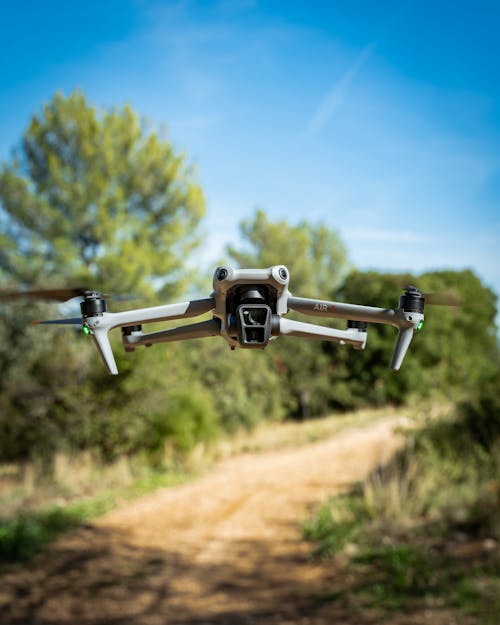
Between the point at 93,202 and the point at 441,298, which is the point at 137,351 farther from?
the point at 441,298

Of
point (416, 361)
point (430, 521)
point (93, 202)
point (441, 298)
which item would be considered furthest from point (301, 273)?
point (441, 298)

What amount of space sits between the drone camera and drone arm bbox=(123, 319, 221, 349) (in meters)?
0.10

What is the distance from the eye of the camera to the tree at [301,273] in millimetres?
21297

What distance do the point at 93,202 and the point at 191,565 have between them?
11.1m

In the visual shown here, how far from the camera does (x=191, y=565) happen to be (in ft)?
27.3

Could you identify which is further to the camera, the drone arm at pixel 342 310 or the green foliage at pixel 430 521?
the green foliage at pixel 430 521

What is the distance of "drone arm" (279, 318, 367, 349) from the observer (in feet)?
3.81

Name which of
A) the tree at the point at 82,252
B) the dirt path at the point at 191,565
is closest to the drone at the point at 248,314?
the dirt path at the point at 191,565

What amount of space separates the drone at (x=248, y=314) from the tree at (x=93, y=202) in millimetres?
13454

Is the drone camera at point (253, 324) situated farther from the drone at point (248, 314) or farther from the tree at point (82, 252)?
the tree at point (82, 252)

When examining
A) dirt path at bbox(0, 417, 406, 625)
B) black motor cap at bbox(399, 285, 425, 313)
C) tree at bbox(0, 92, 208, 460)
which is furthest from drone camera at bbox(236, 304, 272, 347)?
tree at bbox(0, 92, 208, 460)

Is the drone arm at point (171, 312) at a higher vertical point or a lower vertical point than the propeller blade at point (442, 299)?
higher

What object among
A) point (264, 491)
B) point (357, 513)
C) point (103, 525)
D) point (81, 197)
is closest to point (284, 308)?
point (357, 513)

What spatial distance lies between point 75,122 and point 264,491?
1228cm
